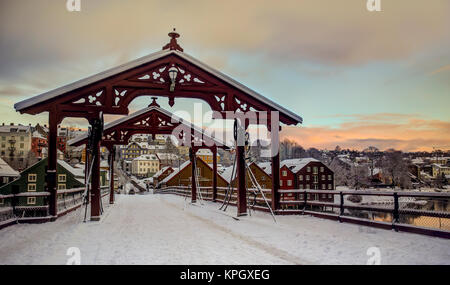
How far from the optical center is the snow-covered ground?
16.1ft

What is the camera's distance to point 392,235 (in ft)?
21.6

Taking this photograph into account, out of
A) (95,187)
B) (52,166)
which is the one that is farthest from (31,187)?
(95,187)

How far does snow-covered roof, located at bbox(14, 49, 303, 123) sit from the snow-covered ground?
3521 mm

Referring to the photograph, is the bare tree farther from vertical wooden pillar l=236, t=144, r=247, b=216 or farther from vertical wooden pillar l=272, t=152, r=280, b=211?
vertical wooden pillar l=236, t=144, r=247, b=216

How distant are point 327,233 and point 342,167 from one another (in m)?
93.7

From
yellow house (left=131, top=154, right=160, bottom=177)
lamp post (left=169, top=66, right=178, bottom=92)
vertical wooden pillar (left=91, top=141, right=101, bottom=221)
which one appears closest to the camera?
vertical wooden pillar (left=91, top=141, right=101, bottom=221)

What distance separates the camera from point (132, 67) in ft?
33.1

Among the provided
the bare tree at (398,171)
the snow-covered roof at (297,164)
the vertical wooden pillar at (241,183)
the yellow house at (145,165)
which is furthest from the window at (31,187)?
the yellow house at (145,165)

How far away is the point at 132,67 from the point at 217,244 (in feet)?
21.1

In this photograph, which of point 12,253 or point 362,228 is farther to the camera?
point 362,228

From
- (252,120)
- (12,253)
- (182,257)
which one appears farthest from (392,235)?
(12,253)

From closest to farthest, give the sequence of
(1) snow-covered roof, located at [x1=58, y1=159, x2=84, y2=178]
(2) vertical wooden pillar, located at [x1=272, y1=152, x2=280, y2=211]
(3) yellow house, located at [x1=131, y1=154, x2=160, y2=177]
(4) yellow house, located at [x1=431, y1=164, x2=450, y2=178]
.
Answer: (2) vertical wooden pillar, located at [x1=272, y1=152, x2=280, y2=211]
(1) snow-covered roof, located at [x1=58, y1=159, x2=84, y2=178]
(4) yellow house, located at [x1=431, y1=164, x2=450, y2=178]
(3) yellow house, located at [x1=131, y1=154, x2=160, y2=177]

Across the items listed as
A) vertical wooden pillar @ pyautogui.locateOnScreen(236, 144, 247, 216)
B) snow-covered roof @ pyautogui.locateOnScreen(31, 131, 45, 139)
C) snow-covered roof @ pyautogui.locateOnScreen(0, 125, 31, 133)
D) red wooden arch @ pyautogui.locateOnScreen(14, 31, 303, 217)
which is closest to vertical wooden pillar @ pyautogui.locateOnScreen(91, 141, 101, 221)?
red wooden arch @ pyautogui.locateOnScreen(14, 31, 303, 217)

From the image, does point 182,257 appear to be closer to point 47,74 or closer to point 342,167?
point 47,74
